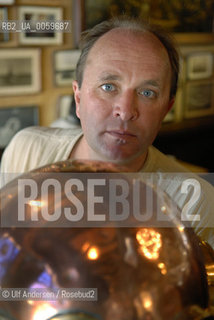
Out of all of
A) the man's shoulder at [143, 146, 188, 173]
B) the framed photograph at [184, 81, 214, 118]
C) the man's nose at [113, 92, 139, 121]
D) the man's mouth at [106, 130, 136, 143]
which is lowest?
the framed photograph at [184, 81, 214, 118]

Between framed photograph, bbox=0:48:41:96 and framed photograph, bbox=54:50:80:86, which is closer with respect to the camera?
framed photograph, bbox=0:48:41:96

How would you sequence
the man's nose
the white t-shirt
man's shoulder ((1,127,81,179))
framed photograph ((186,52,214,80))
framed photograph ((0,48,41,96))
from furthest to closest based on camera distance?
framed photograph ((186,52,214,80)) < framed photograph ((0,48,41,96)) < man's shoulder ((1,127,81,179)) < the white t-shirt < the man's nose

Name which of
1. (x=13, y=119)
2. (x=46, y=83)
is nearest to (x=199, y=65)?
(x=46, y=83)

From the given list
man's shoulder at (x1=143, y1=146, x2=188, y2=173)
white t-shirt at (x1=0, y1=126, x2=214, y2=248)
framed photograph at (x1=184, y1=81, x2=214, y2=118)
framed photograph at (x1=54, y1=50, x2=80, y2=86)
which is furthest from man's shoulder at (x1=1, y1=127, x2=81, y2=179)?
framed photograph at (x1=184, y1=81, x2=214, y2=118)

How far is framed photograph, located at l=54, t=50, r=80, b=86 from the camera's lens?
8.23 feet

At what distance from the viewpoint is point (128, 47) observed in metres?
0.54

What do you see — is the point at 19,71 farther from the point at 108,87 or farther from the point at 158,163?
the point at 108,87

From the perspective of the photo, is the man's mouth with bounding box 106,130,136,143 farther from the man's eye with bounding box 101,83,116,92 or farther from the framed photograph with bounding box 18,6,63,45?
the framed photograph with bounding box 18,6,63,45

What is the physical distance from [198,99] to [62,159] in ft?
9.29

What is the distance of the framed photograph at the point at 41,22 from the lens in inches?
88.0

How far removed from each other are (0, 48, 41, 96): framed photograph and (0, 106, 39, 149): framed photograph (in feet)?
0.34

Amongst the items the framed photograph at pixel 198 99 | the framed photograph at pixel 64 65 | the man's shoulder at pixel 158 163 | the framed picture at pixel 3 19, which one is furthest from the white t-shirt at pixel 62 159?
the framed photograph at pixel 198 99

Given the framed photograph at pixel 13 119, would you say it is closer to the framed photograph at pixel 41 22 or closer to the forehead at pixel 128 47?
the framed photograph at pixel 41 22

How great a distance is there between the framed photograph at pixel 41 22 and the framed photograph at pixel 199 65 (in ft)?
4.25
